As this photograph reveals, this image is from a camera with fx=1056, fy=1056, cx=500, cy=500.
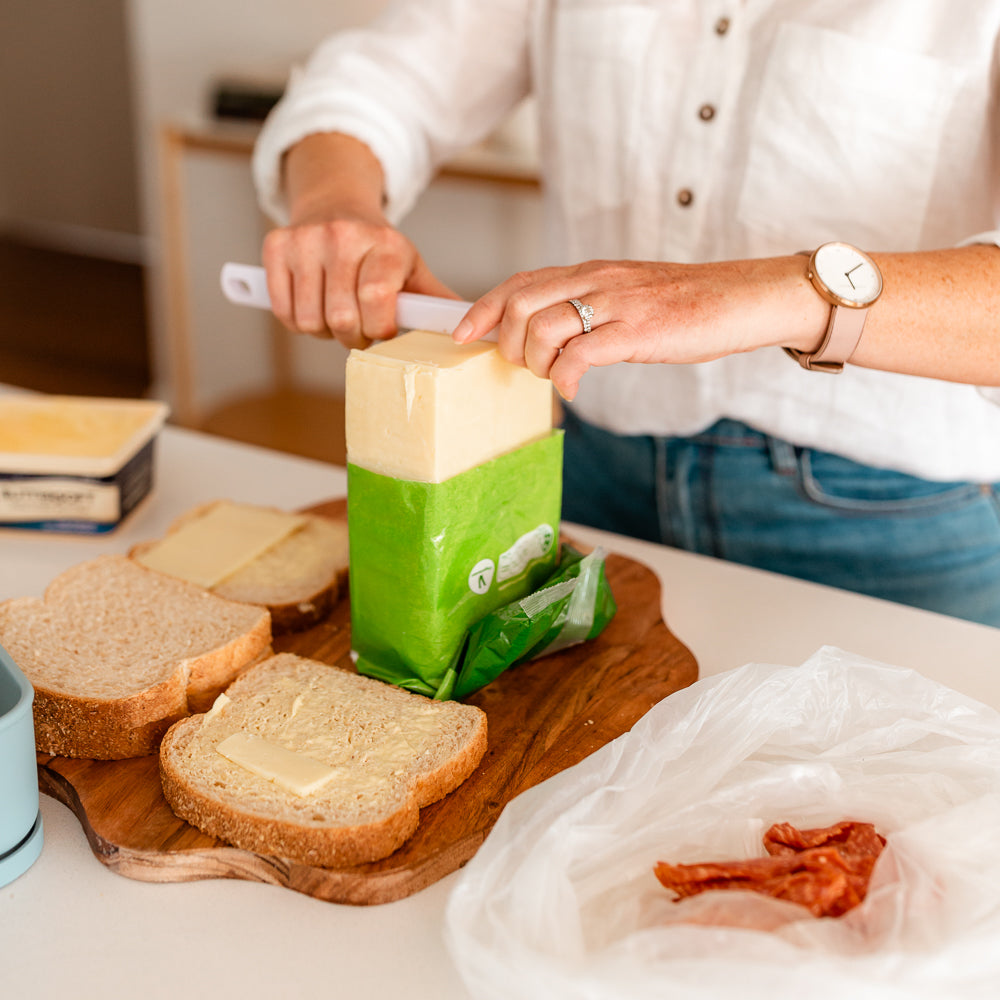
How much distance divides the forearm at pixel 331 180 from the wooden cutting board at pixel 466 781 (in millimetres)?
451

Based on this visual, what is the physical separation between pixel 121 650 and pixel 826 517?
866mm

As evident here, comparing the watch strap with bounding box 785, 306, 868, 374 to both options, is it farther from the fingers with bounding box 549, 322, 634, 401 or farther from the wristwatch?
the fingers with bounding box 549, 322, 634, 401

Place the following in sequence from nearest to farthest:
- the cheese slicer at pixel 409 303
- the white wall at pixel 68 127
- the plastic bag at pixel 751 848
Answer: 1. the plastic bag at pixel 751 848
2. the cheese slicer at pixel 409 303
3. the white wall at pixel 68 127

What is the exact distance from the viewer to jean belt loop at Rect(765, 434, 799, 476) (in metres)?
1.33

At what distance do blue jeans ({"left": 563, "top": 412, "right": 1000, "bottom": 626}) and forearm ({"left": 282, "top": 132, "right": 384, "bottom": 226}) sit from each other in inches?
18.8

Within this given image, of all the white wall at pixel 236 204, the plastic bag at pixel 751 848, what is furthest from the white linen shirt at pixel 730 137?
the white wall at pixel 236 204

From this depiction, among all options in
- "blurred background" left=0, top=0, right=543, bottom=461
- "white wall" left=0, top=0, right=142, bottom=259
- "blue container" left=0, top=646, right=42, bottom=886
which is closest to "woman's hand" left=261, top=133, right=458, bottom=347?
"blue container" left=0, top=646, right=42, bottom=886

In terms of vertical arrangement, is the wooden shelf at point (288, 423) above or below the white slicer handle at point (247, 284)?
below

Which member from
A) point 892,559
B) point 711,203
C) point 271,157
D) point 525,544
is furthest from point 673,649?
point 271,157

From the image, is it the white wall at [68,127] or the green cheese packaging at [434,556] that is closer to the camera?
the green cheese packaging at [434,556]

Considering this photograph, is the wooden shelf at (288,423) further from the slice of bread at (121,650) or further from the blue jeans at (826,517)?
the slice of bread at (121,650)

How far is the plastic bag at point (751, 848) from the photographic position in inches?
24.9

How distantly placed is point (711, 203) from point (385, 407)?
23.0 inches

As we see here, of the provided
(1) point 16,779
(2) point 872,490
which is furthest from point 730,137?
(1) point 16,779
